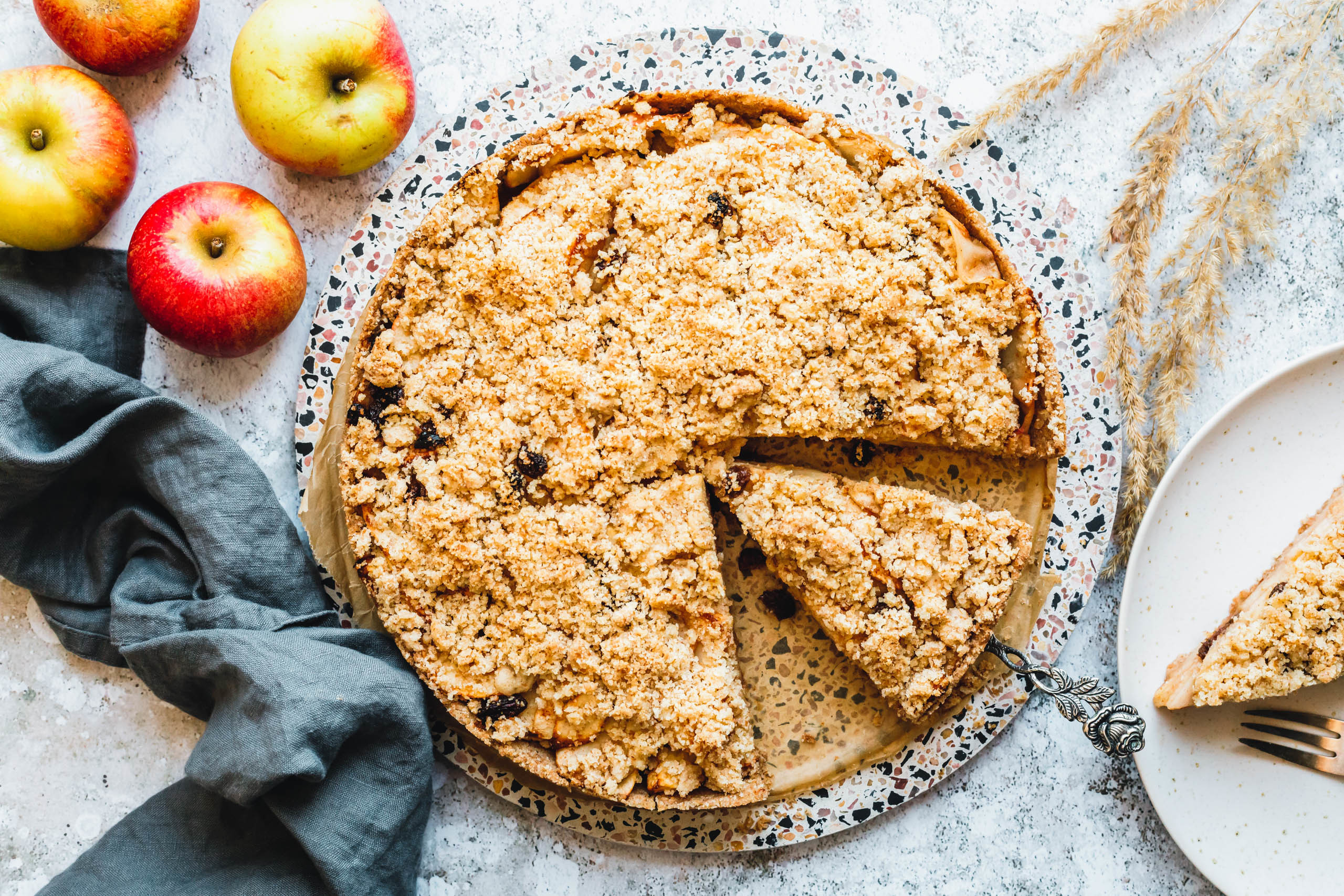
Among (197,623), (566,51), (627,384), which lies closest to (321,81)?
(566,51)

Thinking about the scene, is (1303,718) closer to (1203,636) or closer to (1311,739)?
(1311,739)

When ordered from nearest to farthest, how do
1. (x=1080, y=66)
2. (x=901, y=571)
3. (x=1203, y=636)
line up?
1. (x=901, y=571)
2. (x=1203, y=636)
3. (x=1080, y=66)

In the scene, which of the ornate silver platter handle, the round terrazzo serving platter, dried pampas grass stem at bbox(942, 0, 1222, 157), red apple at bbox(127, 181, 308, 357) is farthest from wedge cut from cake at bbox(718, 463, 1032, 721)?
red apple at bbox(127, 181, 308, 357)

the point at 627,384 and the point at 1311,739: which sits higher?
the point at 627,384

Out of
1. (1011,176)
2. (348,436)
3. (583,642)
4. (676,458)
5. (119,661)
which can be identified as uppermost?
(1011,176)

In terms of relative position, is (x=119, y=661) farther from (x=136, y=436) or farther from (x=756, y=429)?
(x=756, y=429)

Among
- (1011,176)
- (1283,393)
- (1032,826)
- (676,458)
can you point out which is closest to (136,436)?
(676,458)
